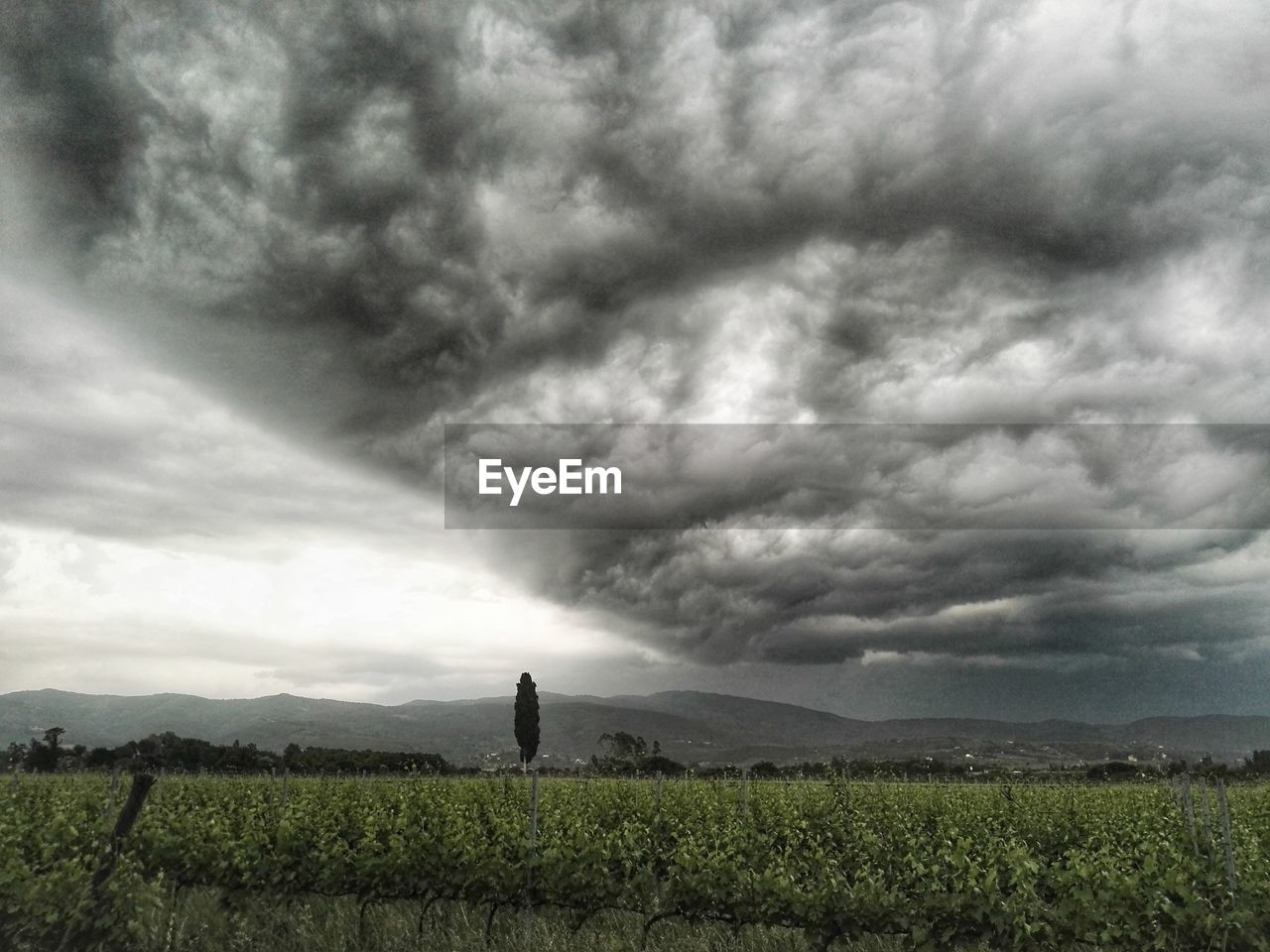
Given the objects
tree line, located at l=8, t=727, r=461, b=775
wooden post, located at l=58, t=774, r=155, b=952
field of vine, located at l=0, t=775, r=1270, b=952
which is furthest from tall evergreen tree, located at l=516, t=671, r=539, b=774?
wooden post, located at l=58, t=774, r=155, b=952

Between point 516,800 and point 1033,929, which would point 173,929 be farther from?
point 516,800

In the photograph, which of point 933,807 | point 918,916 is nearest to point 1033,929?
point 918,916

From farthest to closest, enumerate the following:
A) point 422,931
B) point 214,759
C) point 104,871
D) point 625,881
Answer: point 214,759 < point 625,881 < point 422,931 < point 104,871

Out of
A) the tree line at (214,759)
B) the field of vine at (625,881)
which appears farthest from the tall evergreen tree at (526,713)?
the field of vine at (625,881)

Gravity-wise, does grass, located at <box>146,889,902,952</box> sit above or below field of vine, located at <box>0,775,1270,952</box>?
below

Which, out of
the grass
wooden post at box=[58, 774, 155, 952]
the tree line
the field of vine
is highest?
wooden post at box=[58, 774, 155, 952]

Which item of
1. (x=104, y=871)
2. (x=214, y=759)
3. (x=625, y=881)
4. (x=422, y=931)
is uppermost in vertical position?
(x=104, y=871)

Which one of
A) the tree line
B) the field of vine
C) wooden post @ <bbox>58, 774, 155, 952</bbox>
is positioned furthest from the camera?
the tree line

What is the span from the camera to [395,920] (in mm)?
11180

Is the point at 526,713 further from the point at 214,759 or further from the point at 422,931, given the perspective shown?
the point at 422,931

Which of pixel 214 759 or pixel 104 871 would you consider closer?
pixel 104 871

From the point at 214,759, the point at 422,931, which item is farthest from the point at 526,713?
the point at 422,931

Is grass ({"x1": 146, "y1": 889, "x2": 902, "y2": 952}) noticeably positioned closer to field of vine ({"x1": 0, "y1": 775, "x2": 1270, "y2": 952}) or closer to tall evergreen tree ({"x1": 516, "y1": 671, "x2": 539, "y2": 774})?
field of vine ({"x1": 0, "y1": 775, "x2": 1270, "y2": 952})

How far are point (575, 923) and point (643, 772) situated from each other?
8084cm
